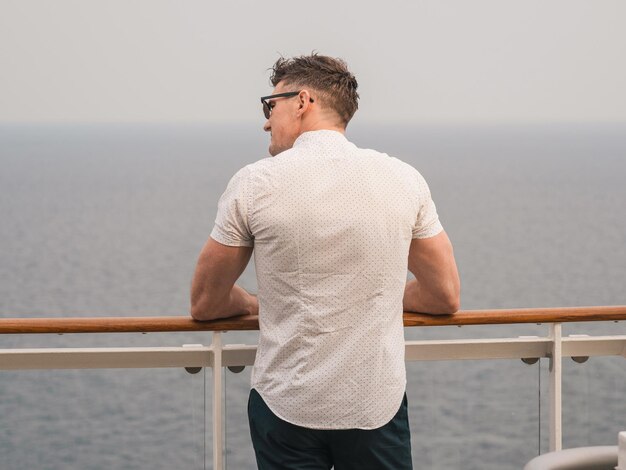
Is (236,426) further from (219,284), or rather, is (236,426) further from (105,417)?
(219,284)

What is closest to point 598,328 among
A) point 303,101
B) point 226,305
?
point 226,305

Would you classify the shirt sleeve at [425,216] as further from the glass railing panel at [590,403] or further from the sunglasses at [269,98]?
the glass railing panel at [590,403]

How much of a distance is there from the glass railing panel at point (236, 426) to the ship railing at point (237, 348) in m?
0.02

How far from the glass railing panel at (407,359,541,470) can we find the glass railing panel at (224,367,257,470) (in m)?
0.41

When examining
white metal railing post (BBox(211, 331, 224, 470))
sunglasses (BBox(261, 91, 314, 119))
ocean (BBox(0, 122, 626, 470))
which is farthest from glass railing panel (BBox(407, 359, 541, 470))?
sunglasses (BBox(261, 91, 314, 119))

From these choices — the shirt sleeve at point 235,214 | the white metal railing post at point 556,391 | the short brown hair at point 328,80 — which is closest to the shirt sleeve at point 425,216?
the short brown hair at point 328,80

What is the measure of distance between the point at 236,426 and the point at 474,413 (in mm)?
614

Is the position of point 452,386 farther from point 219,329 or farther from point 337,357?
point 337,357

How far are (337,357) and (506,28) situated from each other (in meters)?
83.6

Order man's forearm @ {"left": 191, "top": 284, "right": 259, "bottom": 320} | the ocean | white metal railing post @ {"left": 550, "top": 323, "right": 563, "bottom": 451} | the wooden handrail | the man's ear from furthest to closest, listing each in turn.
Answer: white metal railing post @ {"left": 550, "top": 323, "right": 563, "bottom": 451} < the ocean < the wooden handrail < man's forearm @ {"left": 191, "top": 284, "right": 259, "bottom": 320} < the man's ear

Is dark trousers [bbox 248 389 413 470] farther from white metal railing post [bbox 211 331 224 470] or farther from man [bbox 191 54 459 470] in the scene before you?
white metal railing post [bbox 211 331 224 470]

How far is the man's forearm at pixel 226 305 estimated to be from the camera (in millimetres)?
2258

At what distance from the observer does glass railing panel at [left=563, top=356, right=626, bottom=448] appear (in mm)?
2807

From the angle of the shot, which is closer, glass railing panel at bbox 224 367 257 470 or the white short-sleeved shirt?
the white short-sleeved shirt
